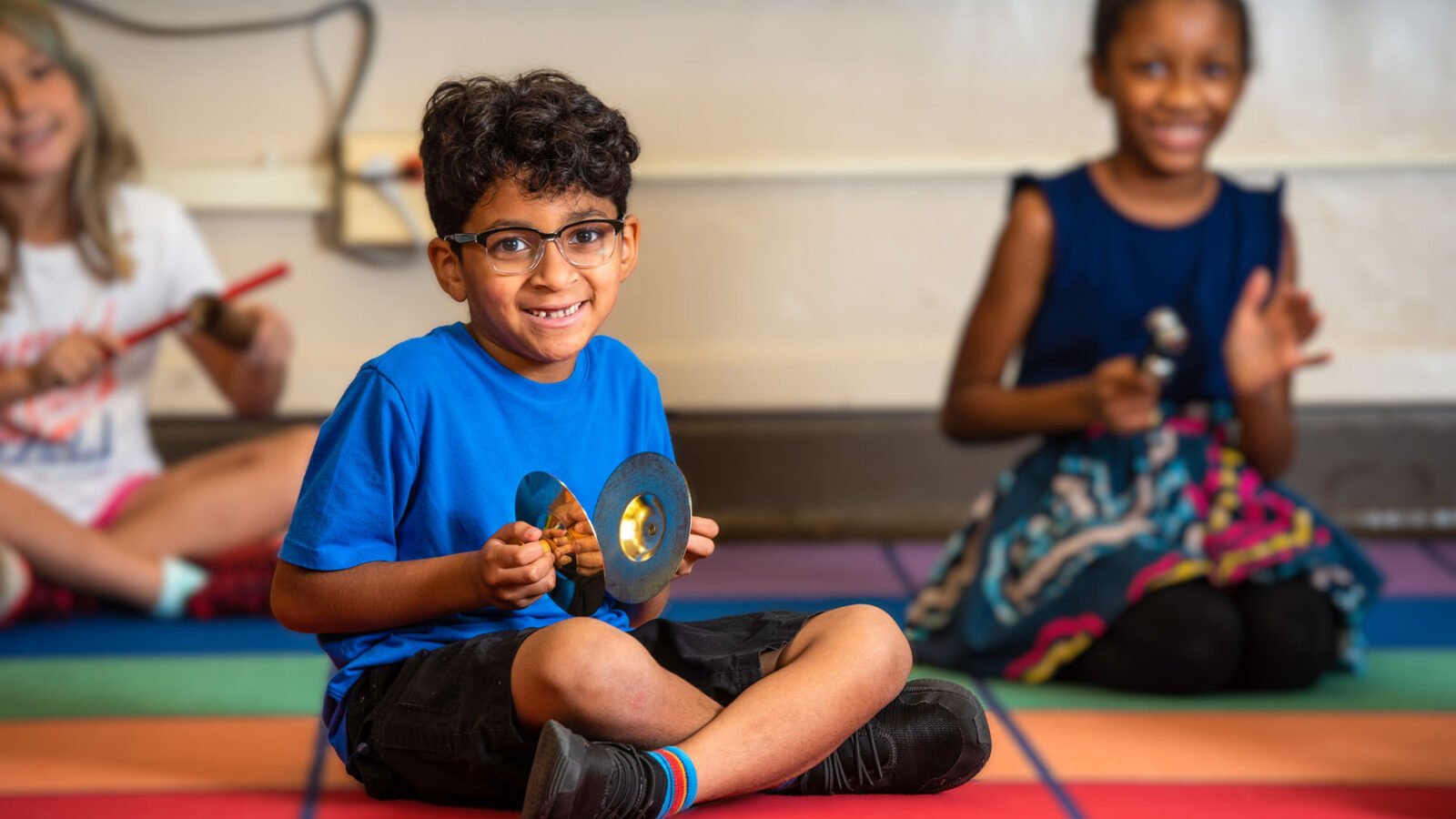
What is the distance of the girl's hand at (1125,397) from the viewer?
159 cm

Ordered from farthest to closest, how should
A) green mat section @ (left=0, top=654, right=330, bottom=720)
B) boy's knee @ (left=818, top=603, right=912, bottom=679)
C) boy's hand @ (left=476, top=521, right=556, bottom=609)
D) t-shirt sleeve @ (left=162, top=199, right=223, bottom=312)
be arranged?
1. t-shirt sleeve @ (left=162, top=199, right=223, bottom=312)
2. green mat section @ (left=0, top=654, right=330, bottom=720)
3. boy's knee @ (left=818, top=603, right=912, bottom=679)
4. boy's hand @ (left=476, top=521, right=556, bottom=609)

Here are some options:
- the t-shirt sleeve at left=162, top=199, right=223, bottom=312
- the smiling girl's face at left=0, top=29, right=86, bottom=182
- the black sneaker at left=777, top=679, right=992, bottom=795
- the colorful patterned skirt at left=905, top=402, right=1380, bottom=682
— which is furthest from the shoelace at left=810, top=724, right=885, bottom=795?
the smiling girl's face at left=0, top=29, right=86, bottom=182

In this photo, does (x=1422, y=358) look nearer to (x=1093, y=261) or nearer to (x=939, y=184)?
(x=939, y=184)

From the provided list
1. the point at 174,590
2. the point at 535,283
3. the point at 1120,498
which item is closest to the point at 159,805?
the point at 535,283

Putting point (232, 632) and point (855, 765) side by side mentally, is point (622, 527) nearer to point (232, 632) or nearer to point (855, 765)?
point (855, 765)

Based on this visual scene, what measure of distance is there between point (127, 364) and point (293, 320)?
44cm

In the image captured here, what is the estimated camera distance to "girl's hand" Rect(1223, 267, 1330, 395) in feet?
5.32

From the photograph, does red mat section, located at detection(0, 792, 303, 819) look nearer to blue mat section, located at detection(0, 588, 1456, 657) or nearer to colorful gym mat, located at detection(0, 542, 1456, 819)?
colorful gym mat, located at detection(0, 542, 1456, 819)

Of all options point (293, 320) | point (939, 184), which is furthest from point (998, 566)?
point (293, 320)

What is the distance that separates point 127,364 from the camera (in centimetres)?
214

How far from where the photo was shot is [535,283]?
1.02 metres

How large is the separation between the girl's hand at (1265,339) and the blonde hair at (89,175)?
4.82ft

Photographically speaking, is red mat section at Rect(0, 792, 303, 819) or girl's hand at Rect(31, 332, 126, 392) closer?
red mat section at Rect(0, 792, 303, 819)

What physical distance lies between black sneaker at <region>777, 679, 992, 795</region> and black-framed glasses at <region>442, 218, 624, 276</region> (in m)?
0.40
